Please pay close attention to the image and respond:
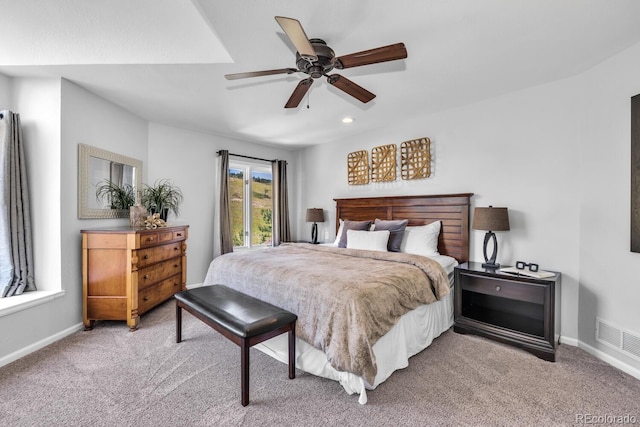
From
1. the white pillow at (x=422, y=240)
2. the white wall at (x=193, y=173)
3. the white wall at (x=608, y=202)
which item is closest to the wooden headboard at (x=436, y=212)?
the white pillow at (x=422, y=240)

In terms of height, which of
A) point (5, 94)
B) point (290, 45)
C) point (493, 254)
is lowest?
point (493, 254)

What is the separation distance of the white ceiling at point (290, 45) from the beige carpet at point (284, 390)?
98.3 inches

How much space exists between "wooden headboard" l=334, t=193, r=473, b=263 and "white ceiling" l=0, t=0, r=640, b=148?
1180 millimetres

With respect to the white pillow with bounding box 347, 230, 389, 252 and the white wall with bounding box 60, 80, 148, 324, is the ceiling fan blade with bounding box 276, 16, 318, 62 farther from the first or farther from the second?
the white wall with bounding box 60, 80, 148, 324

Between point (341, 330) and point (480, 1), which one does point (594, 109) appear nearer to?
point (480, 1)

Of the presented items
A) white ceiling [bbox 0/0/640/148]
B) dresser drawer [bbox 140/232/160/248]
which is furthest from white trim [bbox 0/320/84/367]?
white ceiling [bbox 0/0/640/148]

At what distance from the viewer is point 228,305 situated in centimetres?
218

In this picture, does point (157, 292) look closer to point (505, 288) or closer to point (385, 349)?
point (385, 349)

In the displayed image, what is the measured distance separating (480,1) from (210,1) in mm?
1625

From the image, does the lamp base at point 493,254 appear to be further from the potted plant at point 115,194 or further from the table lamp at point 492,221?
the potted plant at point 115,194

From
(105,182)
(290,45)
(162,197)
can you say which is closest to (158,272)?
(162,197)

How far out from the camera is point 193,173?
14.2ft

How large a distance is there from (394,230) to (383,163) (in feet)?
3.68

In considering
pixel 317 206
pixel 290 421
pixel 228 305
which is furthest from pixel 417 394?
pixel 317 206
